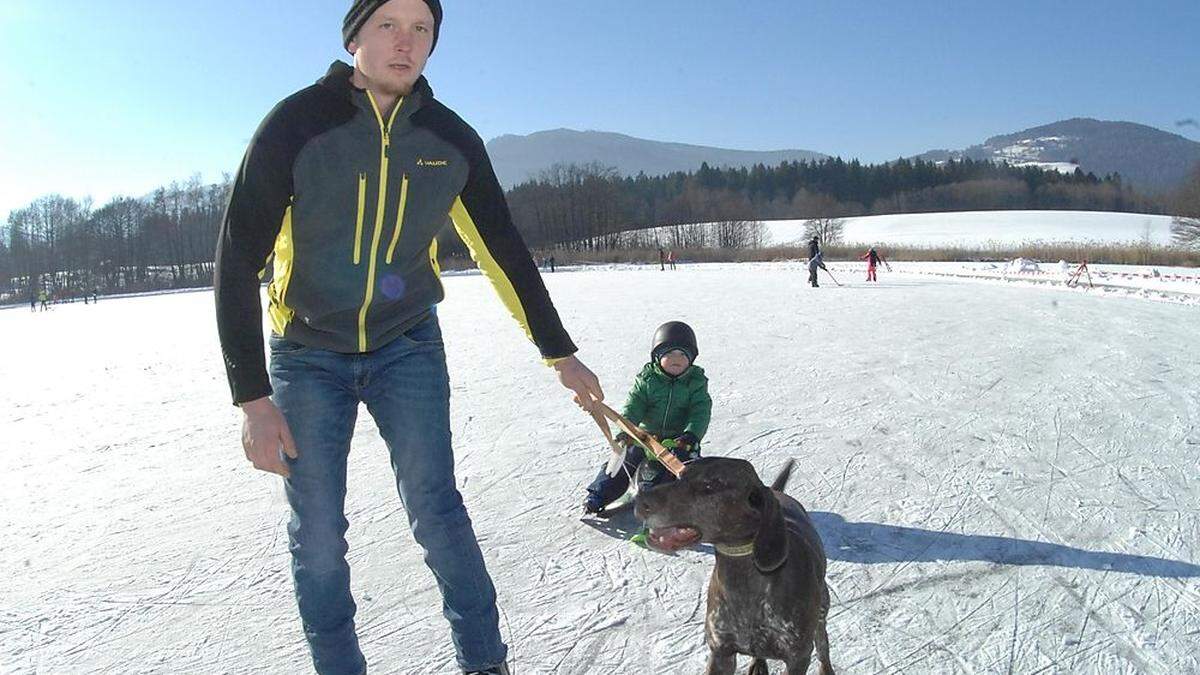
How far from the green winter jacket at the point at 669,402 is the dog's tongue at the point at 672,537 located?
2080 millimetres

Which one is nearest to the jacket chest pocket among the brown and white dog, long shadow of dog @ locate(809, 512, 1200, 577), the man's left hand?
the man's left hand

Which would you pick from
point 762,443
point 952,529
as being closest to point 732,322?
point 762,443

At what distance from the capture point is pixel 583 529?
401 centimetres

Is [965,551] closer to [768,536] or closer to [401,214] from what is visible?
[768,536]

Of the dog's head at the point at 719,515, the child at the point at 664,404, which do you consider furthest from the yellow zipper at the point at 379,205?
the child at the point at 664,404

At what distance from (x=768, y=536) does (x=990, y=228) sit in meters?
77.1

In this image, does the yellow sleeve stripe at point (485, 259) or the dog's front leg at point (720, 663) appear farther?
the yellow sleeve stripe at point (485, 259)

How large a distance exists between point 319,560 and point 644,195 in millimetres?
107174

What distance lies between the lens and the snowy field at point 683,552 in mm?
2852

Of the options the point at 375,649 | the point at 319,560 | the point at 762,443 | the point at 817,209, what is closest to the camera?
the point at 319,560

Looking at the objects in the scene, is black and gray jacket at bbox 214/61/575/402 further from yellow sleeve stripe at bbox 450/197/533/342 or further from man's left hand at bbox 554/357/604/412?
man's left hand at bbox 554/357/604/412

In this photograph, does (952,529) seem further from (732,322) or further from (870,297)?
(870,297)

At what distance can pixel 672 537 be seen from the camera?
210 cm

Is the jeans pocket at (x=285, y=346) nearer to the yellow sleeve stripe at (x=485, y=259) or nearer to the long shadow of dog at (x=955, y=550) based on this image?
the yellow sleeve stripe at (x=485, y=259)
